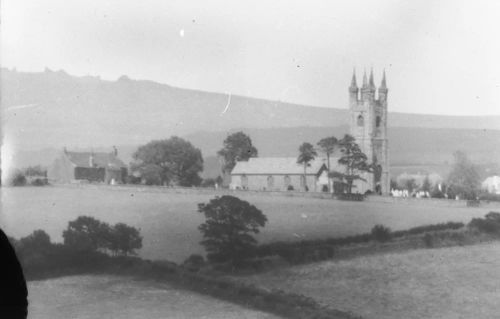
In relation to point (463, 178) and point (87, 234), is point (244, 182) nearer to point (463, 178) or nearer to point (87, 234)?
point (87, 234)

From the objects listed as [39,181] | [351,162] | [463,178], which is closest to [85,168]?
[39,181]

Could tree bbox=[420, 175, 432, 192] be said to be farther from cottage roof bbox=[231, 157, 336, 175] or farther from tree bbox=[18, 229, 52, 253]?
tree bbox=[18, 229, 52, 253]

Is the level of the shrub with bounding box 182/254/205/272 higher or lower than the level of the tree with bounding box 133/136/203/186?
lower

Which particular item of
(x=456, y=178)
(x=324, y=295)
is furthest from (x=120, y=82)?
(x=456, y=178)

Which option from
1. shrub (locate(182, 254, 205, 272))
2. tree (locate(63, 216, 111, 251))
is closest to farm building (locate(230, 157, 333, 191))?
shrub (locate(182, 254, 205, 272))

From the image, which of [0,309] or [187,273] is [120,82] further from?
[0,309]

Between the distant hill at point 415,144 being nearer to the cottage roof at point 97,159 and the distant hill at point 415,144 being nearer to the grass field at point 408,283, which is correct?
the grass field at point 408,283
